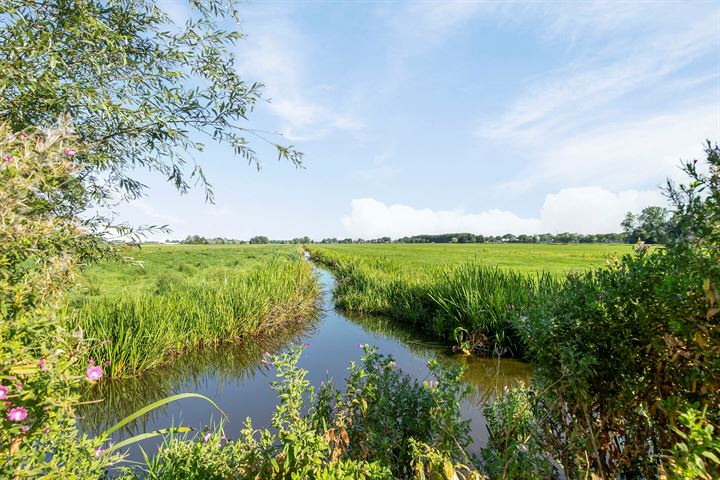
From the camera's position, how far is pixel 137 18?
13.4ft

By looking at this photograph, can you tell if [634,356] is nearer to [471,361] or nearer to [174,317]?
[471,361]

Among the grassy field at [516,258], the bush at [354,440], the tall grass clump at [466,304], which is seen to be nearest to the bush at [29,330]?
the bush at [354,440]

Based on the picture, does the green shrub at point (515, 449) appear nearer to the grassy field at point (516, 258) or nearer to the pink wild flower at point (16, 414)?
the grassy field at point (516, 258)

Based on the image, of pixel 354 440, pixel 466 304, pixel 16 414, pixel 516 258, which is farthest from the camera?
pixel 516 258

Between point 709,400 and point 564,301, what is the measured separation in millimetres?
911

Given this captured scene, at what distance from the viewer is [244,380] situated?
5984 mm

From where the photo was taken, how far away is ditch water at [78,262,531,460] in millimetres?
4531

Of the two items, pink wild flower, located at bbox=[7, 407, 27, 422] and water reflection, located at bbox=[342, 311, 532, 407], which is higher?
pink wild flower, located at bbox=[7, 407, 27, 422]

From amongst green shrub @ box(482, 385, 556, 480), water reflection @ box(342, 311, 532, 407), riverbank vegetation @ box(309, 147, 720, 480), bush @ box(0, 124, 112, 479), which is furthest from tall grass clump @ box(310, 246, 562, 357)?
bush @ box(0, 124, 112, 479)

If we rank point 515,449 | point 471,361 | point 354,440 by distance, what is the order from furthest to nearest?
point 471,361, point 354,440, point 515,449

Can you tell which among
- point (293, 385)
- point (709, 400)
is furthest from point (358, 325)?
point (709, 400)

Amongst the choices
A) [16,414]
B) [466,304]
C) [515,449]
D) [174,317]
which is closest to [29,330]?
[16,414]

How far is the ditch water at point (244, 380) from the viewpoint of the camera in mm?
4531

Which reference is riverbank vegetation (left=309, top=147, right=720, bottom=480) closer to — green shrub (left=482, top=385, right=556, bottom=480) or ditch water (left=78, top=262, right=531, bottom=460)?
green shrub (left=482, top=385, right=556, bottom=480)
